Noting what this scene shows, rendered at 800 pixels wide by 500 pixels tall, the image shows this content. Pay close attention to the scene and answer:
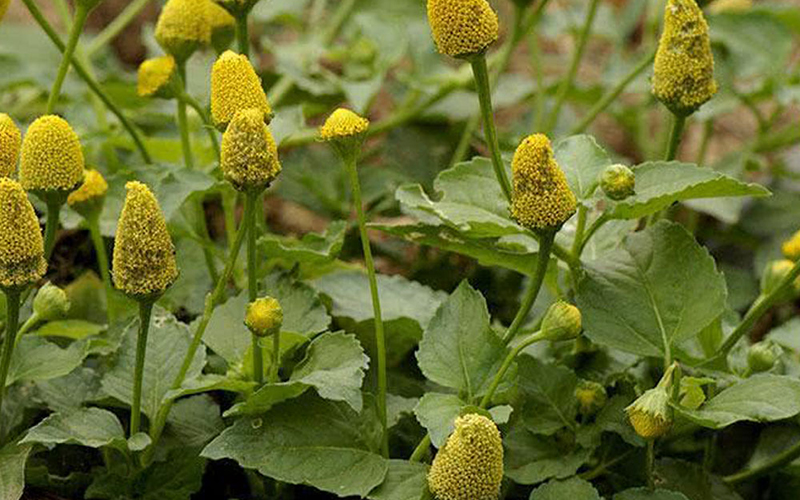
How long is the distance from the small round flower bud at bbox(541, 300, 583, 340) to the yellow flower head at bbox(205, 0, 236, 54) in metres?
0.40

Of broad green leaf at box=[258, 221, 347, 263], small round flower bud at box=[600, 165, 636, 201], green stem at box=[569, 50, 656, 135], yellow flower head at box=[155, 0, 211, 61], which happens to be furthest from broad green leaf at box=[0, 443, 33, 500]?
green stem at box=[569, 50, 656, 135]

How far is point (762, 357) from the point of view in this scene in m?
0.99

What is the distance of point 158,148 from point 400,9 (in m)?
0.64

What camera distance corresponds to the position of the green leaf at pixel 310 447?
899 millimetres

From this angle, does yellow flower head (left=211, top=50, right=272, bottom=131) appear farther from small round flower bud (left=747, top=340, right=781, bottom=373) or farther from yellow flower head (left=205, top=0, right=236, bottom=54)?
small round flower bud (left=747, top=340, right=781, bottom=373)

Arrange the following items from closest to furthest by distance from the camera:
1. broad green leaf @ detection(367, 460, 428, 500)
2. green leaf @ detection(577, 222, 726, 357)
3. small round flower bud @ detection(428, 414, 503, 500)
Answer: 1. small round flower bud @ detection(428, 414, 503, 500)
2. broad green leaf @ detection(367, 460, 428, 500)
3. green leaf @ detection(577, 222, 726, 357)

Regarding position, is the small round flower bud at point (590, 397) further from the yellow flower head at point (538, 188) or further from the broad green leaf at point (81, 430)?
the broad green leaf at point (81, 430)

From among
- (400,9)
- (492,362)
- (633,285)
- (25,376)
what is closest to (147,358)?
(25,376)

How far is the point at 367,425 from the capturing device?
97cm

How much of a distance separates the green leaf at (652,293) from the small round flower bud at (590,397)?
0.12 feet

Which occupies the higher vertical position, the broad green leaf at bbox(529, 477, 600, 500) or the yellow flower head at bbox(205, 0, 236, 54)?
the yellow flower head at bbox(205, 0, 236, 54)

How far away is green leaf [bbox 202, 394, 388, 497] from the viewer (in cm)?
90

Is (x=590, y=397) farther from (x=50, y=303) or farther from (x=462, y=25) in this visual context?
(x=50, y=303)

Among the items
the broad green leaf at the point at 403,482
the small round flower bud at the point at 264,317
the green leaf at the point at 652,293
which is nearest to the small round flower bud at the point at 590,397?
the green leaf at the point at 652,293
